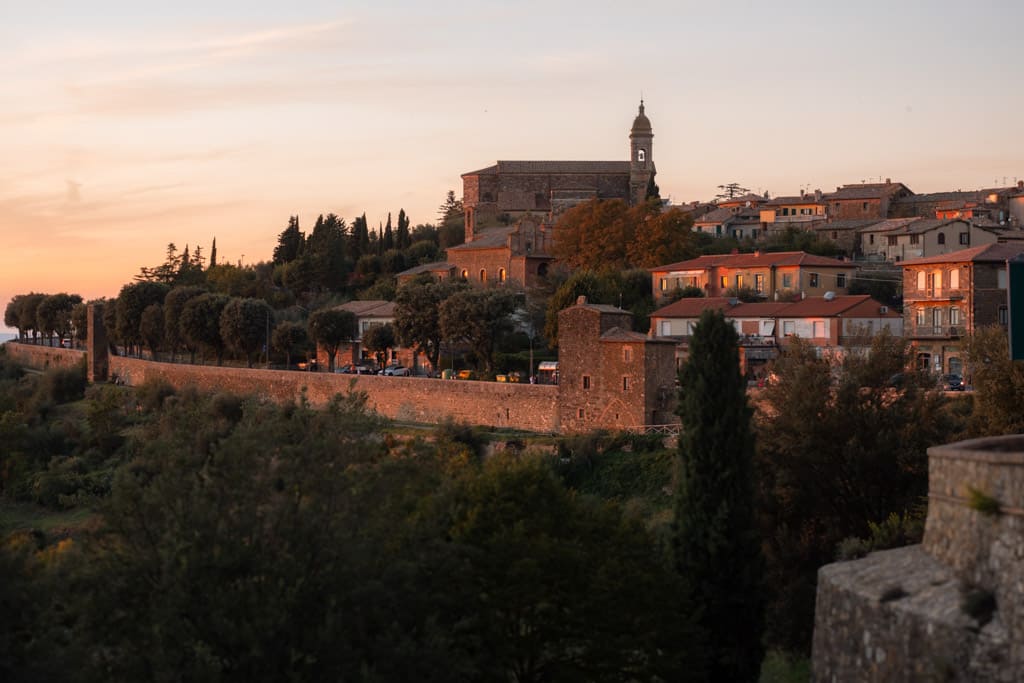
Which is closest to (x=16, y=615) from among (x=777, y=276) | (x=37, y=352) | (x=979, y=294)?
(x=979, y=294)

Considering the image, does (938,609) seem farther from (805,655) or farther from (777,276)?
(777,276)

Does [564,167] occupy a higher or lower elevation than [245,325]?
higher

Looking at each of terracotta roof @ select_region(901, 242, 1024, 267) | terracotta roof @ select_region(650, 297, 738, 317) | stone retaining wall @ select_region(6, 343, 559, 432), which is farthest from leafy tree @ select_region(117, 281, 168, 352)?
terracotta roof @ select_region(901, 242, 1024, 267)

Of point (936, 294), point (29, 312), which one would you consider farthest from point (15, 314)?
point (936, 294)

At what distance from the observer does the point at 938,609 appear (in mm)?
12758

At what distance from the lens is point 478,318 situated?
5506 centimetres

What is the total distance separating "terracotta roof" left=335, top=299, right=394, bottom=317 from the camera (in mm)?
71750

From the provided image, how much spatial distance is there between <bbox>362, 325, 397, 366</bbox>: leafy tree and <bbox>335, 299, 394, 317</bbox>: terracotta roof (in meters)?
3.98

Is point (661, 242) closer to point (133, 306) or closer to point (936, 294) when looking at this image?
point (936, 294)

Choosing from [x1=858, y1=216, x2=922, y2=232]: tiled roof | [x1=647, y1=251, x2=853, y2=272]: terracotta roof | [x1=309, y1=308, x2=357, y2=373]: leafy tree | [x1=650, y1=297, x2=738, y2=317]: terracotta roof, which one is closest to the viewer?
[x1=650, y1=297, x2=738, y2=317]: terracotta roof

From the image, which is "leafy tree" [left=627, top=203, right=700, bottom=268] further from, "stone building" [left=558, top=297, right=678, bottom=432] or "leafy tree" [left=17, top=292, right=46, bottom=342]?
"leafy tree" [left=17, top=292, right=46, bottom=342]

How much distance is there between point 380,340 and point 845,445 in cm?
4175

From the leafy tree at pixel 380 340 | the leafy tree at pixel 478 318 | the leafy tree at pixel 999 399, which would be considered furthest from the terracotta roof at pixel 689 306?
the leafy tree at pixel 999 399

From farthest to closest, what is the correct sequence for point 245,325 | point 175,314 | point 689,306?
point 175,314, point 245,325, point 689,306
